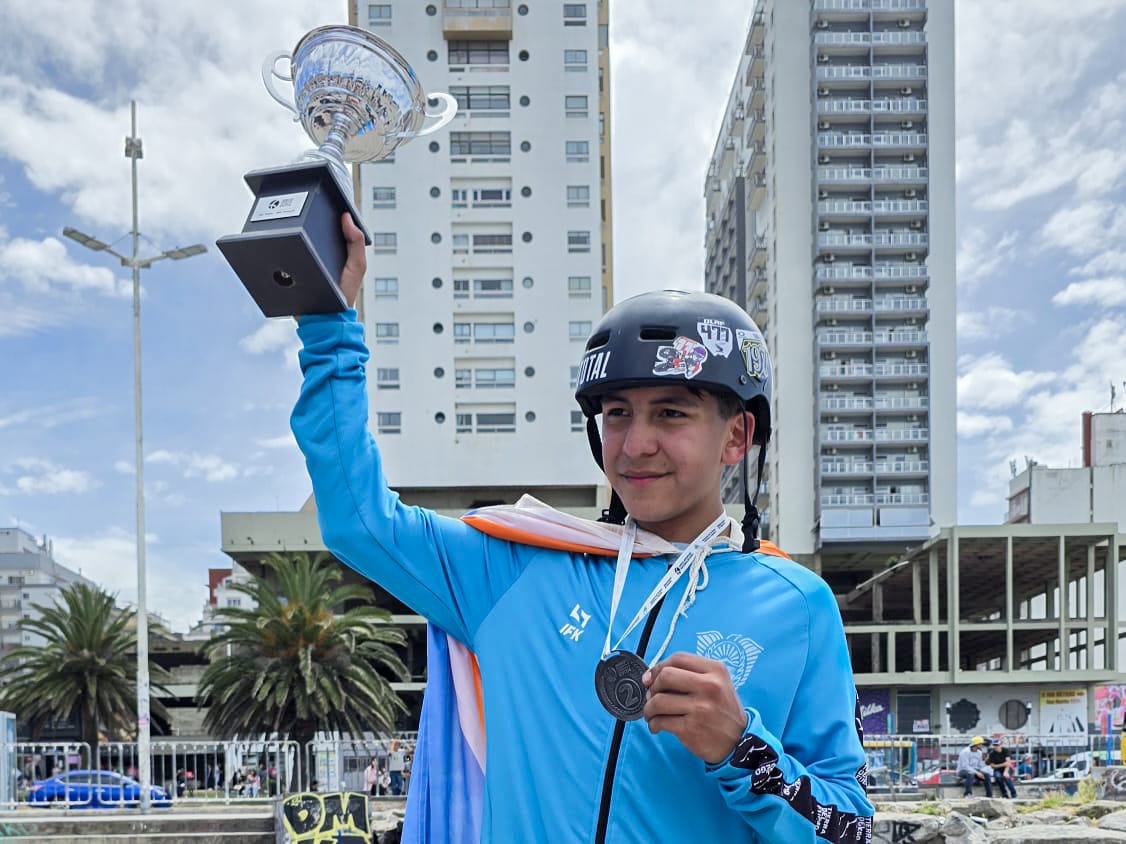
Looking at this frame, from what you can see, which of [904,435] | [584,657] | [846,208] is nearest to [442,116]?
[584,657]

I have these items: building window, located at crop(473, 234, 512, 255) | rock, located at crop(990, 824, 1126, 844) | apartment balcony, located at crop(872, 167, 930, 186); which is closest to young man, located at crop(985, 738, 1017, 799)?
rock, located at crop(990, 824, 1126, 844)

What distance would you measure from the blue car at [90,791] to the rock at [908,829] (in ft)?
45.4

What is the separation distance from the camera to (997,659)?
75.6 metres

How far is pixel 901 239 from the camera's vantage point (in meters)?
62.8

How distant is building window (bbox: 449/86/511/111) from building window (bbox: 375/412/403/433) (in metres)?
16.3

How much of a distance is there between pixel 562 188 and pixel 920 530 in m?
26.3

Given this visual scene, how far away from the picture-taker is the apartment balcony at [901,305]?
62.4 meters

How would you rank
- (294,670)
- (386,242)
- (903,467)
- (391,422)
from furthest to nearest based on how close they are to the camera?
(903,467) → (386,242) → (391,422) → (294,670)

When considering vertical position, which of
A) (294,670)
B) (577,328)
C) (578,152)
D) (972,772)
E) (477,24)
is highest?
(477,24)

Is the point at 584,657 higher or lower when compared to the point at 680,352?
lower

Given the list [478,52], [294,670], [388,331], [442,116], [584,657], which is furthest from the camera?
[478,52]

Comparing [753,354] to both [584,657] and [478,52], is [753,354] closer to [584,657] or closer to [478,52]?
[584,657]

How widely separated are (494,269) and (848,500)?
22578mm

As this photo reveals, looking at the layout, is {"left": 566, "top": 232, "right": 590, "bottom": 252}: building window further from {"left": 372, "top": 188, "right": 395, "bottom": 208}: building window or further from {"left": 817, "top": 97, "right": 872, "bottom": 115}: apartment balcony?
{"left": 817, "top": 97, "right": 872, "bottom": 115}: apartment balcony
